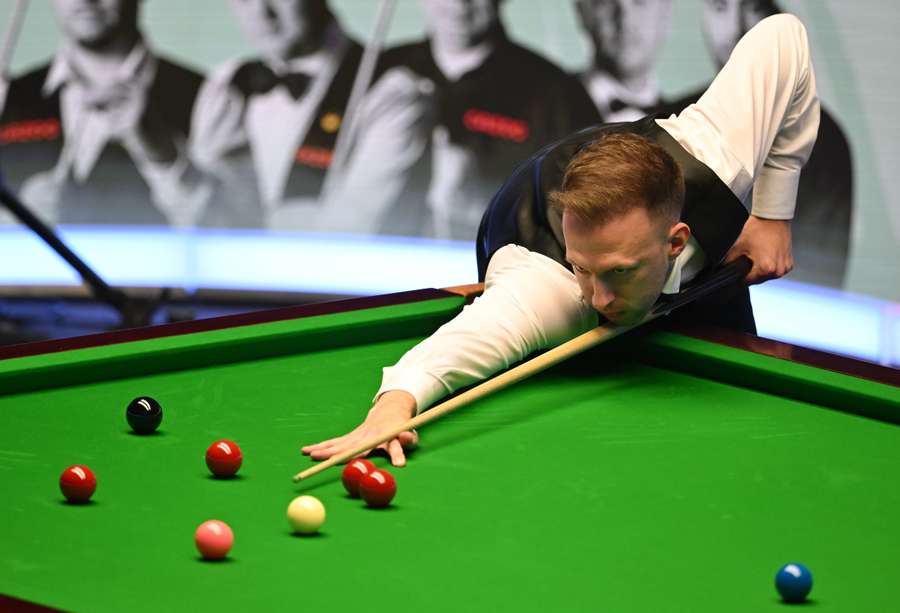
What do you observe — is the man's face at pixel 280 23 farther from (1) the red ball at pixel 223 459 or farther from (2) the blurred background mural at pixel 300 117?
(1) the red ball at pixel 223 459

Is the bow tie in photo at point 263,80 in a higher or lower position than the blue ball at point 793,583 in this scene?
lower

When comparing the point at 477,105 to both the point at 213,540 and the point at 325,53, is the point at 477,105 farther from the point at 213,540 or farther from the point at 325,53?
the point at 213,540

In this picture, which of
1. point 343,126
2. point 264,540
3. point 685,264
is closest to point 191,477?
point 264,540

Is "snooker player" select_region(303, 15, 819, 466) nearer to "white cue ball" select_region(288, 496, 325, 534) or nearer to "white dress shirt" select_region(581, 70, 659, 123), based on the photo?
"white cue ball" select_region(288, 496, 325, 534)

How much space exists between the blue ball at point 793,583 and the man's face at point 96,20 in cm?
584

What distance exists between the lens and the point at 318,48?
22.1 feet

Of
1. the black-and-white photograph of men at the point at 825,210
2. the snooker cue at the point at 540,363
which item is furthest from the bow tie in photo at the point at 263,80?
the snooker cue at the point at 540,363

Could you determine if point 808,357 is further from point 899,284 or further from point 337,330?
point 899,284

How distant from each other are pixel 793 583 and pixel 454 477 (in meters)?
0.62

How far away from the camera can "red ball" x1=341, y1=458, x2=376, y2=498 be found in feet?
6.44

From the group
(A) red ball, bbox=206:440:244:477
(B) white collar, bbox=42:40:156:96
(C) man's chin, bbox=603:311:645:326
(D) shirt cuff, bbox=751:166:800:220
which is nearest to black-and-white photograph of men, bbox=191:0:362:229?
(B) white collar, bbox=42:40:156:96

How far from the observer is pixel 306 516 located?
1792 mm

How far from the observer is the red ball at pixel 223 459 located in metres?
2.03

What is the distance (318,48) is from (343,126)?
0.42 metres
